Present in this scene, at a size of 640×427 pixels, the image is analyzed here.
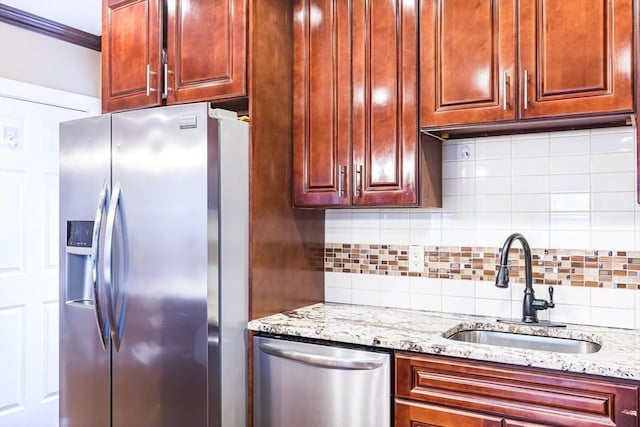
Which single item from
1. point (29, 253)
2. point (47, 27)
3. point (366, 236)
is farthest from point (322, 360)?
point (47, 27)

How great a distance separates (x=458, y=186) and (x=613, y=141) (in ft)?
1.98

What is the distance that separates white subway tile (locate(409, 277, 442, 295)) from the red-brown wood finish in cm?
61

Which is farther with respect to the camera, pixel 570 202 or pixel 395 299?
pixel 395 299

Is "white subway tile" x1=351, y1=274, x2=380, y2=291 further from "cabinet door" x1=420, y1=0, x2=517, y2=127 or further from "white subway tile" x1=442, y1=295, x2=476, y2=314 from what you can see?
"cabinet door" x1=420, y1=0, x2=517, y2=127

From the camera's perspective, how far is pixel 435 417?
1.74 meters

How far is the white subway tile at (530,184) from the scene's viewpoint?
6.98 feet

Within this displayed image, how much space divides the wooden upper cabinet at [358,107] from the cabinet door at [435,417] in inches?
30.0

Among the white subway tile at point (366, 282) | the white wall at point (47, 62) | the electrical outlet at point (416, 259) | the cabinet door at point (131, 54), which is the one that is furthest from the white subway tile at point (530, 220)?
the white wall at point (47, 62)

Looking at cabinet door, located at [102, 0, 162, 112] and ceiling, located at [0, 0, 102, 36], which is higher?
ceiling, located at [0, 0, 102, 36]

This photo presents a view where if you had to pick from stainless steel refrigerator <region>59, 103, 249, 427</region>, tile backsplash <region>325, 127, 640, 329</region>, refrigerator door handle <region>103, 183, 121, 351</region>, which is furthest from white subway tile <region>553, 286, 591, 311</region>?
refrigerator door handle <region>103, 183, 121, 351</region>

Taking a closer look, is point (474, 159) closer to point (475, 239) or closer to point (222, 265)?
point (475, 239)

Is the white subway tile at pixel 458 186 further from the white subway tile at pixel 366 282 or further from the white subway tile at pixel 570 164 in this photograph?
the white subway tile at pixel 366 282

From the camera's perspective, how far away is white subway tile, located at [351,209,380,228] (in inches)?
98.7

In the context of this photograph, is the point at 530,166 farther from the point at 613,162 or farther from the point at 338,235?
the point at 338,235
